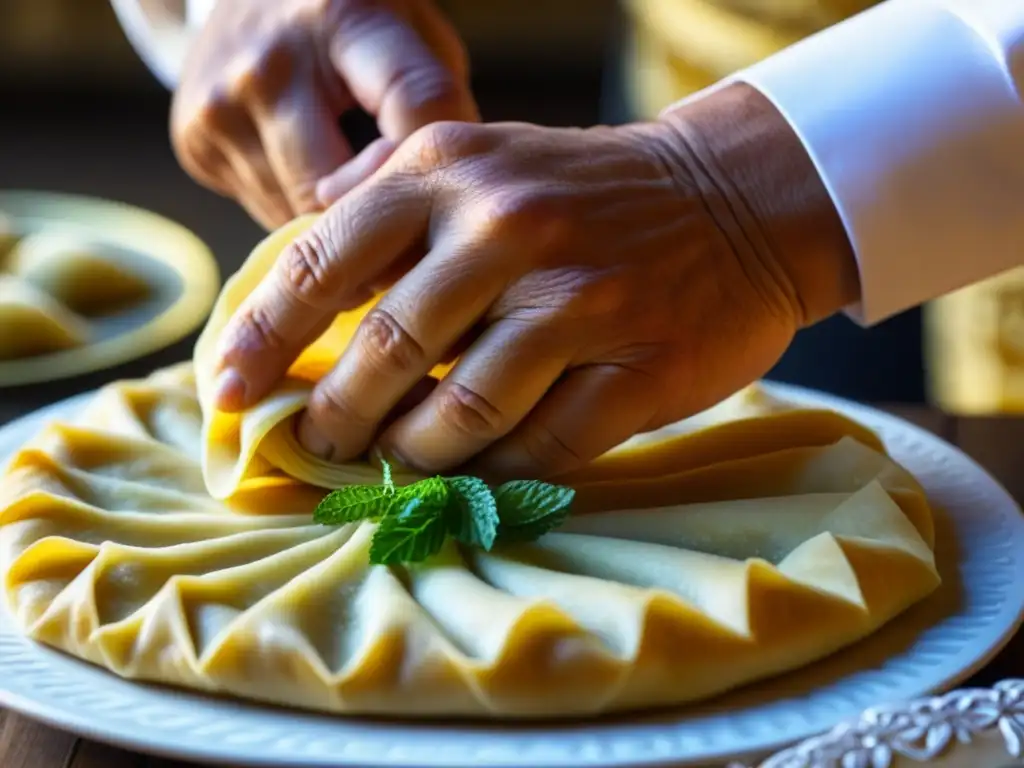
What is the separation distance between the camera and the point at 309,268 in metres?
1.32

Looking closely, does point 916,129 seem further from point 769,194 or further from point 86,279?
point 86,279

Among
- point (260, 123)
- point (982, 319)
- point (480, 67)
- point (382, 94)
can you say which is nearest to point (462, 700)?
point (382, 94)

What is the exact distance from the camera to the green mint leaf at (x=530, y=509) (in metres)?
1.23

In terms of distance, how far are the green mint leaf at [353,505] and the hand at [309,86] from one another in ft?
1.54

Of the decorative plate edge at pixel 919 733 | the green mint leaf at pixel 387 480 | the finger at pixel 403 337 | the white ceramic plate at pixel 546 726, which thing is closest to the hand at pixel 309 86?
the finger at pixel 403 337

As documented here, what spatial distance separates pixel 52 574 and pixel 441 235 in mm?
487

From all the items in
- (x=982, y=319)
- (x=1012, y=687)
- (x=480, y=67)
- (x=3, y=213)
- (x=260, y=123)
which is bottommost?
(x=480, y=67)

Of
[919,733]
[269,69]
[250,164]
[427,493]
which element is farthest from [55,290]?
[919,733]

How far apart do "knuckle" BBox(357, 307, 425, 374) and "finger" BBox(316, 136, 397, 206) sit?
31 centimetres

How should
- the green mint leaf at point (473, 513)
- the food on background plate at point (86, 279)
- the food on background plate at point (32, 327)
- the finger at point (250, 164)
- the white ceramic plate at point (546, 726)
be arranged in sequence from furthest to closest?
the food on background plate at point (86, 279) → the food on background plate at point (32, 327) → the finger at point (250, 164) → the green mint leaf at point (473, 513) → the white ceramic plate at point (546, 726)

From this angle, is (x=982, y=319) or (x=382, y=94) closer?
(x=382, y=94)

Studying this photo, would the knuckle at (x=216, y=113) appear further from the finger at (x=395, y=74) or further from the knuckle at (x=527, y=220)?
the knuckle at (x=527, y=220)

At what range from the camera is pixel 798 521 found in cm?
130

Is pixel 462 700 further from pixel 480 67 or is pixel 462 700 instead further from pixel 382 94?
pixel 480 67
